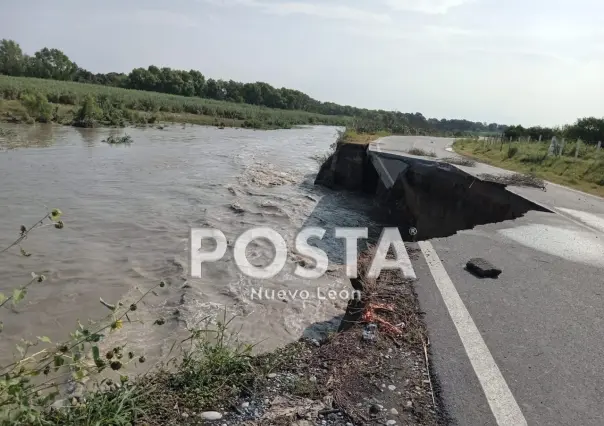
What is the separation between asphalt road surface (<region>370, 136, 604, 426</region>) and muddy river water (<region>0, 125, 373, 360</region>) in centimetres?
200

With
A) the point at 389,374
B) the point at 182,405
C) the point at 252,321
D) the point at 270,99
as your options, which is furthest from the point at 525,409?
the point at 270,99

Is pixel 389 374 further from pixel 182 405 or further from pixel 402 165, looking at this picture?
pixel 402 165

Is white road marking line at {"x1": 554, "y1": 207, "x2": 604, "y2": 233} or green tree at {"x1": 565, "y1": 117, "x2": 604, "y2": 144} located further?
green tree at {"x1": 565, "y1": 117, "x2": 604, "y2": 144}

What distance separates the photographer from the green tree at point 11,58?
271 feet

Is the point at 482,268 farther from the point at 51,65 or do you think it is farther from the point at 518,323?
the point at 51,65

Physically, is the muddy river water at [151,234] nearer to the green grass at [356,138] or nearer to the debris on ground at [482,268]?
the debris on ground at [482,268]

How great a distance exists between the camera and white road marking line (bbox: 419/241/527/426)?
3023 millimetres

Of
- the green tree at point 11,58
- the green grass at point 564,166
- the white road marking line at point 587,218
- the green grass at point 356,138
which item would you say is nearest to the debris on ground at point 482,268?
the white road marking line at point 587,218

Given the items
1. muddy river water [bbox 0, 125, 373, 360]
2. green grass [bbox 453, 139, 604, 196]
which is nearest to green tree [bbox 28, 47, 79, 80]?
muddy river water [bbox 0, 125, 373, 360]

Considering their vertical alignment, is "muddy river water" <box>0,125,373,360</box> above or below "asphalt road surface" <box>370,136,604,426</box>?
below

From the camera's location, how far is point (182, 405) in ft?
10.2

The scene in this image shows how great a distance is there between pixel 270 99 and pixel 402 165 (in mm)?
111782

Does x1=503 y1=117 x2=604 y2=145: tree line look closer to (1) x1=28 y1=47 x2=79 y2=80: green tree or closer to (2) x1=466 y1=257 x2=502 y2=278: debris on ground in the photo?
(2) x1=466 y1=257 x2=502 y2=278: debris on ground

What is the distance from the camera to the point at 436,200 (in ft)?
44.2
